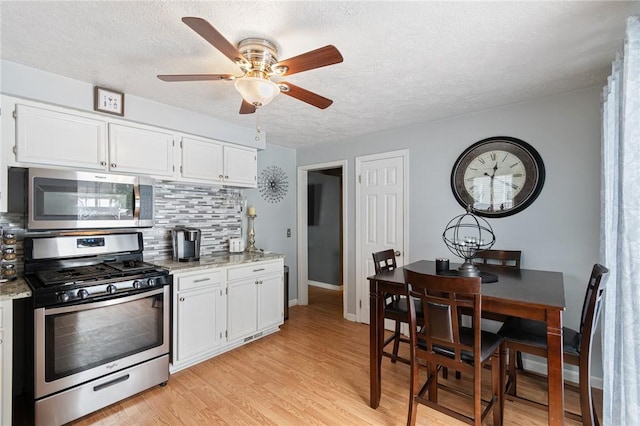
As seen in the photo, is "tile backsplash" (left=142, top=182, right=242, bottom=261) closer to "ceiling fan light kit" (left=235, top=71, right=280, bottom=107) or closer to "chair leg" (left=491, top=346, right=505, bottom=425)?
"ceiling fan light kit" (left=235, top=71, right=280, bottom=107)

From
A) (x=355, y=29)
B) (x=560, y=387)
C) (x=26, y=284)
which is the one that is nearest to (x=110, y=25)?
(x=355, y=29)

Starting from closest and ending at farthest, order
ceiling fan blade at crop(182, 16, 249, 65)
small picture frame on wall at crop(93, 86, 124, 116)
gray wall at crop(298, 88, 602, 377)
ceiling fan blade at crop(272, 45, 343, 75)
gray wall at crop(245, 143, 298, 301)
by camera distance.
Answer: ceiling fan blade at crop(182, 16, 249, 65) < ceiling fan blade at crop(272, 45, 343, 75) < small picture frame on wall at crop(93, 86, 124, 116) < gray wall at crop(298, 88, 602, 377) < gray wall at crop(245, 143, 298, 301)

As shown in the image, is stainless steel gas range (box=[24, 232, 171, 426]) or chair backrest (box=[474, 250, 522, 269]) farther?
chair backrest (box=[474, 250, 522, 269])

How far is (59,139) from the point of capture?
2234mm

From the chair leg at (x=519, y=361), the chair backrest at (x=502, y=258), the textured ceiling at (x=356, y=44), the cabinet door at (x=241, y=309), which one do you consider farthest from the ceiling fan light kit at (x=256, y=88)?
the chair leg at (x=519, y=361)

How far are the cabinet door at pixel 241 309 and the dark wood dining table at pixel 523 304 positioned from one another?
1.51 m

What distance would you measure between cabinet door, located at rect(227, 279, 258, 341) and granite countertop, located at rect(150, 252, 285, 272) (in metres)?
0.22

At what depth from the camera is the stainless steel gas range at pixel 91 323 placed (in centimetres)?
194

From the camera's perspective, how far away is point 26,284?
2049 mm

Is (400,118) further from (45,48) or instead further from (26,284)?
(26,284)

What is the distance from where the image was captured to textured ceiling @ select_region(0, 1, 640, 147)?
4.92 ft

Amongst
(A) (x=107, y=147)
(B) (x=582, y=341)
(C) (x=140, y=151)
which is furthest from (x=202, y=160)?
(B) (x=582, y=341)

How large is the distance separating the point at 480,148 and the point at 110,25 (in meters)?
3.07

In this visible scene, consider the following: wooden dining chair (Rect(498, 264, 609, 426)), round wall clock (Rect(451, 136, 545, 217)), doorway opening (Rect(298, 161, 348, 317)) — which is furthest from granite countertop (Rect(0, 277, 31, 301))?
doorway opening (Rect(298, 161, 348, 317))
